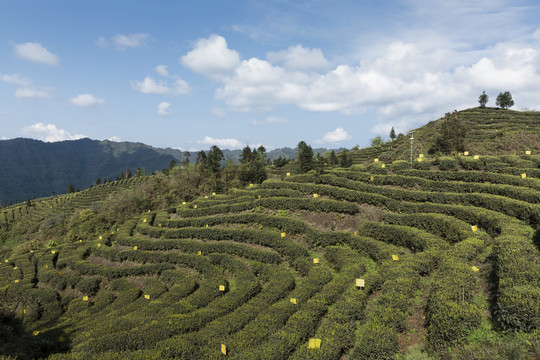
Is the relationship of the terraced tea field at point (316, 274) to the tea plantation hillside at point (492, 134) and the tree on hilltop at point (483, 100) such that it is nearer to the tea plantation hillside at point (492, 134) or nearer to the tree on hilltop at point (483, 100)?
the tea plantation hillside at point (492, 134)

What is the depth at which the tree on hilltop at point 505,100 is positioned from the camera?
197 feet

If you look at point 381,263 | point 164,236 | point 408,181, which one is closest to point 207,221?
point 164,236

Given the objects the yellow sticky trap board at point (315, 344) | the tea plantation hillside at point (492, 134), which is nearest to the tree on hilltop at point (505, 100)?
the tea plantation hillside at point (492, 134)

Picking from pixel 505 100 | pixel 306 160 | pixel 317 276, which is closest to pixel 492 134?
pixel 505 100

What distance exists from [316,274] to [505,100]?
7178cm

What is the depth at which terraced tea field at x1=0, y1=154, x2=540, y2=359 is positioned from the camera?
889 centimetres

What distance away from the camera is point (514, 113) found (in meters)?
56.4

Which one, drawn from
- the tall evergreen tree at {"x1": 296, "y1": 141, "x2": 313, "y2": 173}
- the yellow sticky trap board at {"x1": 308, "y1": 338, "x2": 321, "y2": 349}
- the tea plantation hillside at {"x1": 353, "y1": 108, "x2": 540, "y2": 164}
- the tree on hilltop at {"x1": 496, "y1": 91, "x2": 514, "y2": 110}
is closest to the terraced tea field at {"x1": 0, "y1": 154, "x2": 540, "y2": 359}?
the yellow sticky trap board at {"x1": 308, "y1": 338, "x2": 321, "y2": 349}

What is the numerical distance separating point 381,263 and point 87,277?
25.4 meters

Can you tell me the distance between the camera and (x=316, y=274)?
1508 centimetres

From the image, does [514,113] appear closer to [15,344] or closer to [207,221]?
[207,221]

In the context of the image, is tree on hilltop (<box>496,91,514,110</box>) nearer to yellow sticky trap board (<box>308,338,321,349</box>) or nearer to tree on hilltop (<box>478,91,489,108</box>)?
tree on hilltop (<box>478,91,489,108</box>)

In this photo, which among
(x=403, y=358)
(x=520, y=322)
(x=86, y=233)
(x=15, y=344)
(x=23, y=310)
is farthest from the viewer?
(x=86, y=233)

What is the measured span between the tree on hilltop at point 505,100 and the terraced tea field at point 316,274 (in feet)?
173
